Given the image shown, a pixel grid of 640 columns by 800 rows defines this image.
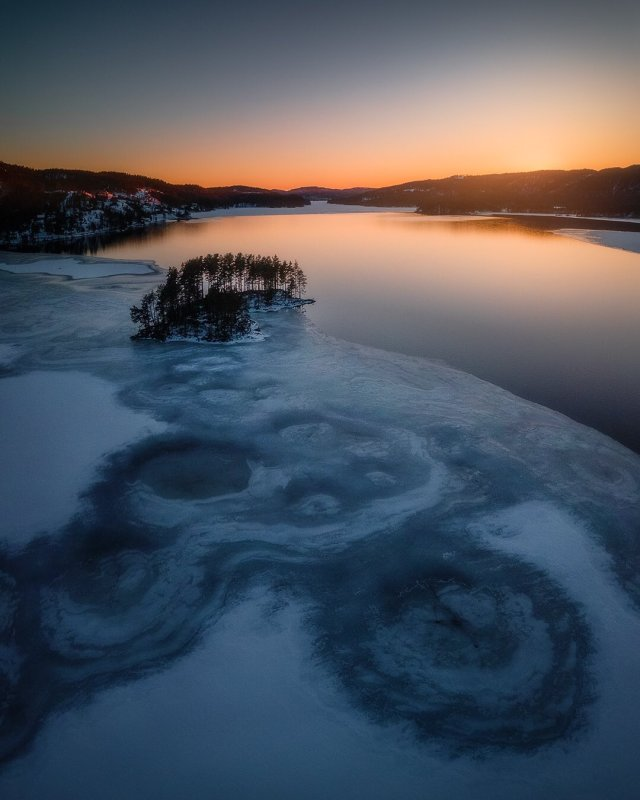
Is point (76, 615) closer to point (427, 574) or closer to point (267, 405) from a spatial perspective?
point (427, 574)

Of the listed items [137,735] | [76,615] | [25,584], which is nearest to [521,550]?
[137,735]

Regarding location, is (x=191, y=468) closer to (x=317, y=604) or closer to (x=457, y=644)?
(x=317, y=604)

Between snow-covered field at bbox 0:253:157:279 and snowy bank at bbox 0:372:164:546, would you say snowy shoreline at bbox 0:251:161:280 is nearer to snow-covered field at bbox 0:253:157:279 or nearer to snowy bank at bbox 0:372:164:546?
snow-covered field at bbox 0:253:157:279

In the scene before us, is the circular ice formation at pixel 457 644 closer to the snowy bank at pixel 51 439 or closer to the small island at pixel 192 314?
the snowy bank at pixel 51 439

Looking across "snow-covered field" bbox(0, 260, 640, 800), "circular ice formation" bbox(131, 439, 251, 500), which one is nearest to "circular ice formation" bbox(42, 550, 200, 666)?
"snow-covered field" bbox(0, 260, 640, 800)

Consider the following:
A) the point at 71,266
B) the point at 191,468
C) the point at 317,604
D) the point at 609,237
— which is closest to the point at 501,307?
the point at 191,468
